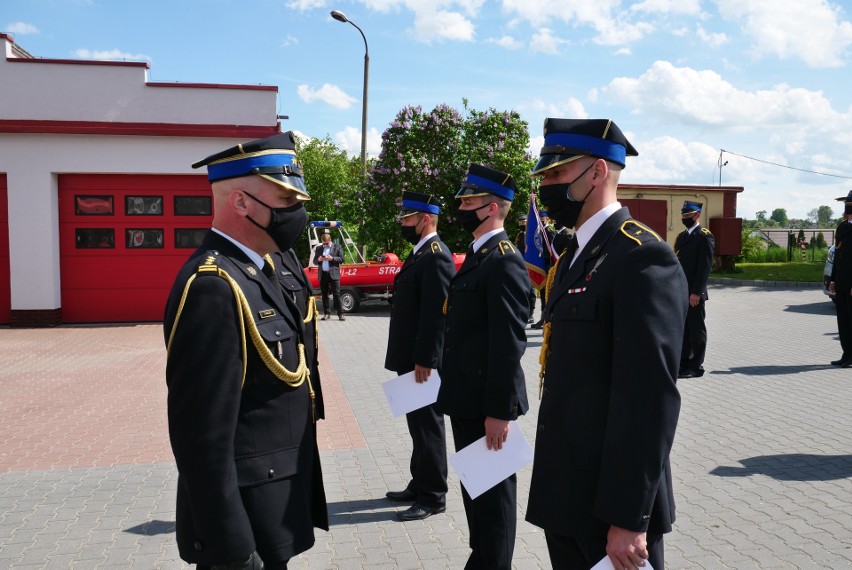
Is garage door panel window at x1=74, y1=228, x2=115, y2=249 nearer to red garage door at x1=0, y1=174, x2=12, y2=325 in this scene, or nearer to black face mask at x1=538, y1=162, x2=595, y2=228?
red garage door at x1=0, y1=174, x2=12, y2=325

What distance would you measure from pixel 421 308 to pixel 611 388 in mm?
2743

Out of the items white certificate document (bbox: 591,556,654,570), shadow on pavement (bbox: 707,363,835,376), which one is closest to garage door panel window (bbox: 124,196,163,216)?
shadow on pavement (bbox: 707,363,835,376)

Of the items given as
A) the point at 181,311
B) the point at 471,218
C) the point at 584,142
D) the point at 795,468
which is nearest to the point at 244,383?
the point at 181,311

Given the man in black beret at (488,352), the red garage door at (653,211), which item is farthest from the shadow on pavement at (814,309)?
the man in black beret at (488,352)

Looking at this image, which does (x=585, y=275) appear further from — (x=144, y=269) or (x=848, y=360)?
(x=144, y=269)

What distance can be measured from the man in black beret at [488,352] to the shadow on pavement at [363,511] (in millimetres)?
1015

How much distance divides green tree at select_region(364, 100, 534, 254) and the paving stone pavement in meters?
8.28

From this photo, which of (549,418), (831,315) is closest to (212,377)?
(549,418)

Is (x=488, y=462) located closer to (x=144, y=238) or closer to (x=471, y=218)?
(x=471, y=218)

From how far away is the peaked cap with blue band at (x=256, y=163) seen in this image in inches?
104

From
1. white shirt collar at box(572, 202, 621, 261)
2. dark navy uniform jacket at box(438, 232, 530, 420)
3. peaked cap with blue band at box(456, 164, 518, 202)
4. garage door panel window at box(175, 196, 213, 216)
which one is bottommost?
dark navy uniform jacket at box(438, 232, 530, 420)

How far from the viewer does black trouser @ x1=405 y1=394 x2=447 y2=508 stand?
4922 mm

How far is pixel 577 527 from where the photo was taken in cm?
239

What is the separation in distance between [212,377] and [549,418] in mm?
1161
